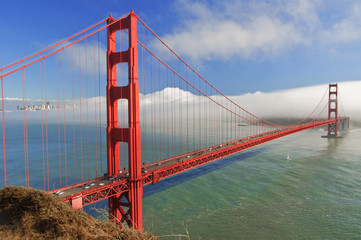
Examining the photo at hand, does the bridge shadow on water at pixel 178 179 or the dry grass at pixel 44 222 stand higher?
the dry grass at pixel 44 222

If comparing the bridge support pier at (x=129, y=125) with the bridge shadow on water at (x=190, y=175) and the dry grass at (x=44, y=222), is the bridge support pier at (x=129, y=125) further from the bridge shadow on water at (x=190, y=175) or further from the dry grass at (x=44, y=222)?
the dry grass at (x=44, y=222)

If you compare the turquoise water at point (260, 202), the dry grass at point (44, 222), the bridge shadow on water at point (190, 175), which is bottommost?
the turquoise water at point (260, 202)

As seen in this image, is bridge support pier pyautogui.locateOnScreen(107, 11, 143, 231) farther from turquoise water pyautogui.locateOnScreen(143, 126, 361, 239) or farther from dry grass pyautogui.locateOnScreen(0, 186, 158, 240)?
dry grass pyautogui.locateOnScreen(0, 186, 158, 240)

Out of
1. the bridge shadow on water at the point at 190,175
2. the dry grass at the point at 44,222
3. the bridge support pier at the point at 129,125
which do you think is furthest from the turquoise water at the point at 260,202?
the dry grass at the point at 44,222

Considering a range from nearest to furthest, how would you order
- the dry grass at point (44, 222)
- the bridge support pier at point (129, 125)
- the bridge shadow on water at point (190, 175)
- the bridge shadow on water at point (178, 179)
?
the dry grass at point (44, 222), the bridge support pier at point (129, 125), the bridge shadow on water at point (178, 179), the bridge shadow on water at point (190, 175)

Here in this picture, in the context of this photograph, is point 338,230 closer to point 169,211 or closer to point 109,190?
point 169,211

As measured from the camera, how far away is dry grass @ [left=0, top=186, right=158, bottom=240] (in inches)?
224

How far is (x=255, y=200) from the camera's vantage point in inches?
743

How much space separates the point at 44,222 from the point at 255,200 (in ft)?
55.5

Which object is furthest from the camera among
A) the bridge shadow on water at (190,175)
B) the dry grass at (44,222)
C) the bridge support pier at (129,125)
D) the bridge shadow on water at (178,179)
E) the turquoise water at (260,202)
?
the bridge shadow on water at (190,175)

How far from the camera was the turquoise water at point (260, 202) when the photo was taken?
1429cm

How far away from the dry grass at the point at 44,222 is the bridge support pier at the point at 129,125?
21.8ft

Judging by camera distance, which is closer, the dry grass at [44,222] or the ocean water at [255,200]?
the dry grass at [44,222]

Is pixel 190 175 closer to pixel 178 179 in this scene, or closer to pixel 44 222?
pixel 178 179
